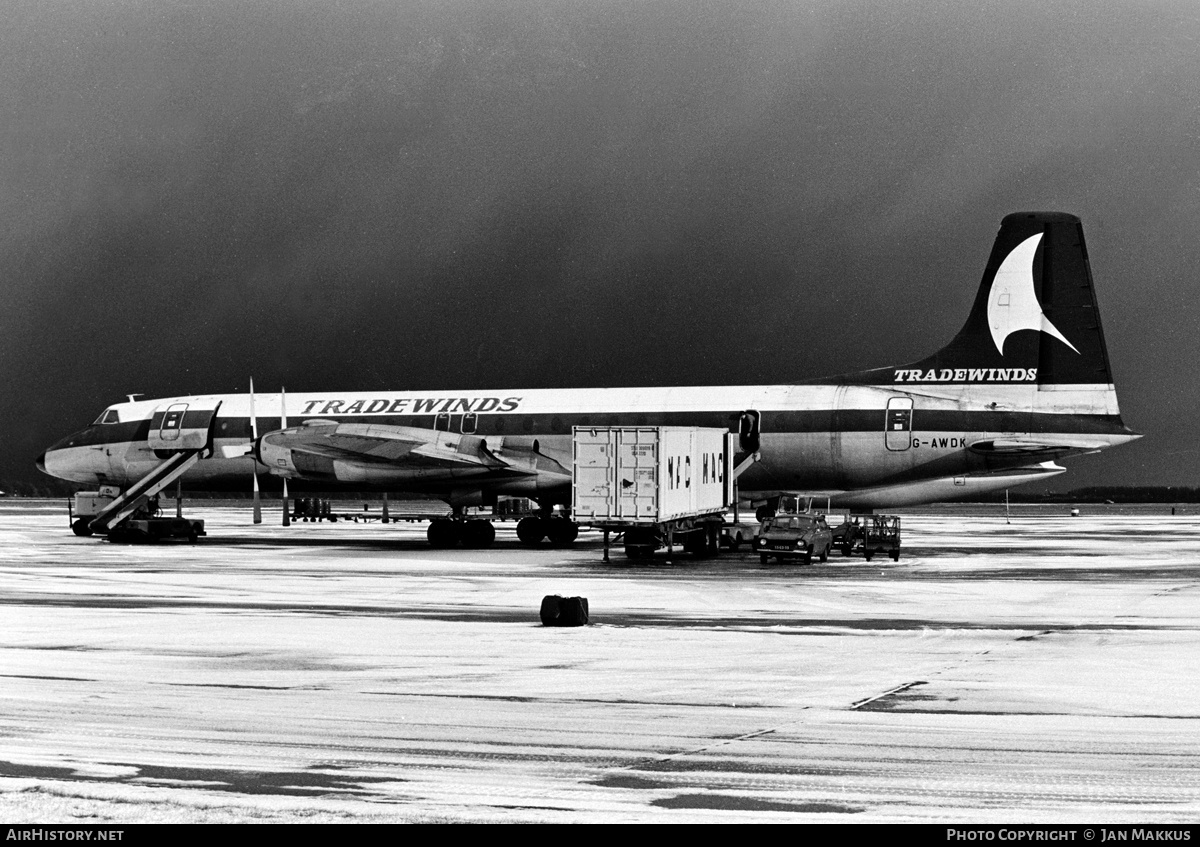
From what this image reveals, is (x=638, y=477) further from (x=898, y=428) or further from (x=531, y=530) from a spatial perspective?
(x=898, y=428)

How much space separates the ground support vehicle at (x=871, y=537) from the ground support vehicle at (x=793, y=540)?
123 centimetres

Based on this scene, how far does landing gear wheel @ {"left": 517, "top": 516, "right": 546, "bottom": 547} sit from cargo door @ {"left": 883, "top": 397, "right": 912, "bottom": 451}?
1140 cm

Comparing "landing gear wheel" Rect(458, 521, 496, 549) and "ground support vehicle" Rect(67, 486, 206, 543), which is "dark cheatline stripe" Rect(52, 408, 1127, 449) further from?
"ground support vehicle" Rect(67, 486, 206, 543)

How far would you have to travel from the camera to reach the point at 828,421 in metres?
41.0

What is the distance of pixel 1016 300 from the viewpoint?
42.4 meters

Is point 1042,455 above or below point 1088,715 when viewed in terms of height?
above

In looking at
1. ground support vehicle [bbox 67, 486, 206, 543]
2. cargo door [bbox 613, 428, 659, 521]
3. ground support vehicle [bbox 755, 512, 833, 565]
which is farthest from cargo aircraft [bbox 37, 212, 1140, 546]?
cargo door [bbox 613, 428, 659, 521]

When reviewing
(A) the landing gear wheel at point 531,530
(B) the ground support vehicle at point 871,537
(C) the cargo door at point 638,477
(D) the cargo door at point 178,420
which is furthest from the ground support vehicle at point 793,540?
(D) the cargo door at point 178,420

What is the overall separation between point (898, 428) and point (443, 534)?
582 inches

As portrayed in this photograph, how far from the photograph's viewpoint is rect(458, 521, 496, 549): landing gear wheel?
4122 centimetres

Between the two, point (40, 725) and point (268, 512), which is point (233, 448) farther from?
point (40, 725)

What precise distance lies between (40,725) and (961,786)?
26.0ft

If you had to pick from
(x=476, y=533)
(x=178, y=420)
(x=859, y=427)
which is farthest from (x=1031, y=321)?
(x=178, y=420)

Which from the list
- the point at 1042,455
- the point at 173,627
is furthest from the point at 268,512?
the point at 173,627
